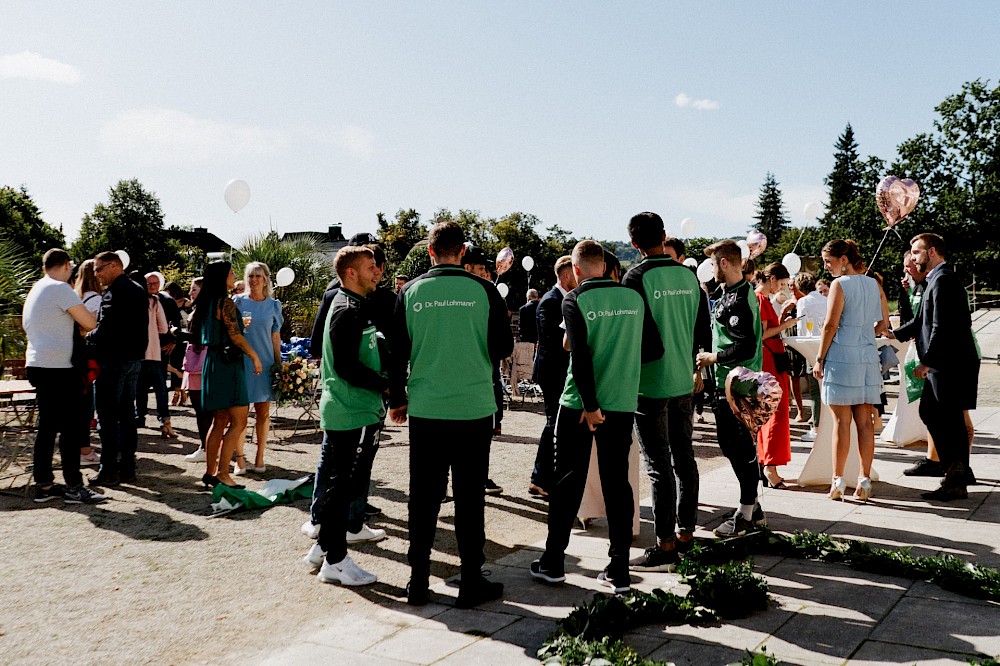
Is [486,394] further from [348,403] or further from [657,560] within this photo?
[657,560]

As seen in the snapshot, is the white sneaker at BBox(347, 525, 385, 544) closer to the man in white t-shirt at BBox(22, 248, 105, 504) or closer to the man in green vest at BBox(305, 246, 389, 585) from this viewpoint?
the man in green vest at BBox(305, 246, 389, 585)

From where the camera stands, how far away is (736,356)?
5.41 meters

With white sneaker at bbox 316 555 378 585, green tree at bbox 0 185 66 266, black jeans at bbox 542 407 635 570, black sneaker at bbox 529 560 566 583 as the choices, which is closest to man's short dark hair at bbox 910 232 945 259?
black jeans at bbox 542 407 635 570

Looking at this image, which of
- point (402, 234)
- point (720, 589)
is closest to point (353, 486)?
point (720, 589)

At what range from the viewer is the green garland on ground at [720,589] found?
11.4 feet

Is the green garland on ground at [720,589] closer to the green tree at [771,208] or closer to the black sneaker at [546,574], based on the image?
the black sneaker at [546,574]

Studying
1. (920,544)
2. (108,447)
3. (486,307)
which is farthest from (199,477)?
(920,544)

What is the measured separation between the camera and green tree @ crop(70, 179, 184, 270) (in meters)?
66.7

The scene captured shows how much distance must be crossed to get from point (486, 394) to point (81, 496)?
4252 millimetres

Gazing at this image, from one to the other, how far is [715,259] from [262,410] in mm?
4466

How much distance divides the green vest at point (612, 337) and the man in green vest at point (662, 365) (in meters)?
0.35

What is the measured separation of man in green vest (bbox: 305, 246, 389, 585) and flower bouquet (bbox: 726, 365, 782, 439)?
2.21 meters

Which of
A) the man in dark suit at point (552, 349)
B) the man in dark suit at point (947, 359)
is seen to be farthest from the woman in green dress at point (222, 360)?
the man in dark suit at point (947, 359)

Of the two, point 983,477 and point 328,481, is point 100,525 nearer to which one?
point 328,481
